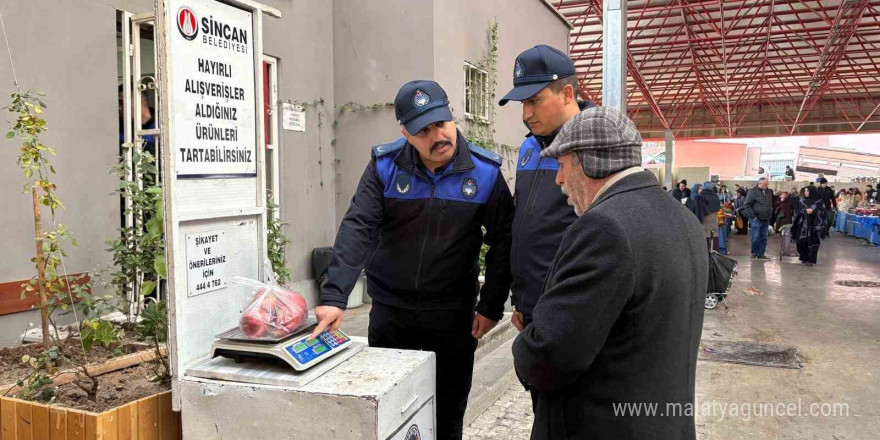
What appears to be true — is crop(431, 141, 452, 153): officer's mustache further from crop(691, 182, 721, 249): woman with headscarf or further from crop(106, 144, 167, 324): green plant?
crop(691, 182, 721, 249): woman with headscarf

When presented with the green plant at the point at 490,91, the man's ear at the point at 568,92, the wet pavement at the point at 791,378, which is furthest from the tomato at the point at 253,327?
the green plant at the point at 490,91

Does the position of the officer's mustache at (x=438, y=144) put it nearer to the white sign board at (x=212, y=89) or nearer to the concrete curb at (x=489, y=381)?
the white sign board at (x=212, y=89)

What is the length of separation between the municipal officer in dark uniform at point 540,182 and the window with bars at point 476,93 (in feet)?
20.0

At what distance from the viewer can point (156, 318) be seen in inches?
123

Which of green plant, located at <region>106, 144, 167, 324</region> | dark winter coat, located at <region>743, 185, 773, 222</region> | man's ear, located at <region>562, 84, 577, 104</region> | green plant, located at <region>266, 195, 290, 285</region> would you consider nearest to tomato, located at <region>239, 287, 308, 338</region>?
man's ear, located at <region>562, 84, 577, 104</region>

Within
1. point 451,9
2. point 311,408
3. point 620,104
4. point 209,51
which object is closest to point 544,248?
point 311,408

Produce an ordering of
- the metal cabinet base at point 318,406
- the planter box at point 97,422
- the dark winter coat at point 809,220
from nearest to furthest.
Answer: the metal cabinet base at point 318,406
the planter box at point 97,422
the dark winter coat at point 809,220

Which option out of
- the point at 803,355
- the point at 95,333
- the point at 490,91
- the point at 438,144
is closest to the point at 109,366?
the point at 95,333

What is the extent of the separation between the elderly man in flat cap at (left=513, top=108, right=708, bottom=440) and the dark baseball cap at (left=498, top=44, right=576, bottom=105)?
0.85 metres

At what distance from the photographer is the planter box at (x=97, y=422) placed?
228cm

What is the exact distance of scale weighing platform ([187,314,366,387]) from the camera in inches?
80.4

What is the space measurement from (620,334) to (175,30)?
1.71m

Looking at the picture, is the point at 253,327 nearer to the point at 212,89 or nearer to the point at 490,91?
the point at 212,89

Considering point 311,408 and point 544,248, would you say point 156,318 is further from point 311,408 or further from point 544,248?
point 544,248
